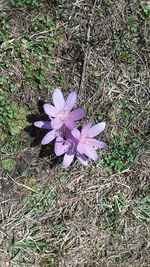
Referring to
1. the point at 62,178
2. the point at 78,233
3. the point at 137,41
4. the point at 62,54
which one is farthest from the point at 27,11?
the point at 78,233

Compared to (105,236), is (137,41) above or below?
above

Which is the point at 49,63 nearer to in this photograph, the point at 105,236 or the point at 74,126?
the point at 74,126

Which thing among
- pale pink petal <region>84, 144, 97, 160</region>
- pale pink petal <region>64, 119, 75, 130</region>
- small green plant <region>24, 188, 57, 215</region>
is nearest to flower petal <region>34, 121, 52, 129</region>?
pale pink petal <region>64, 119, 75, 130</region>

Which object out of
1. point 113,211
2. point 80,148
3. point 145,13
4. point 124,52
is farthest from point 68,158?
point 145,13

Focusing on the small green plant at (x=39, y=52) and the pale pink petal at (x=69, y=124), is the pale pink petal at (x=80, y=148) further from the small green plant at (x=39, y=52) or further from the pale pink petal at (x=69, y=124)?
the small green plant at (x=39, y=52)

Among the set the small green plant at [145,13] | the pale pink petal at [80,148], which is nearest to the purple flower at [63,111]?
the pale pink petal at [80,148]

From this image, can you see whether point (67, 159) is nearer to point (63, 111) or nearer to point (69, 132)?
point (69, 132)

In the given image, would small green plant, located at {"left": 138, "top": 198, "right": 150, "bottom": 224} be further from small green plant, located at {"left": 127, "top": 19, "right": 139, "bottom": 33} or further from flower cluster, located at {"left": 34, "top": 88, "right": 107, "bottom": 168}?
small green plant, located at {"left": 127, "top": 19, "right": 139, "bottom": 33}
